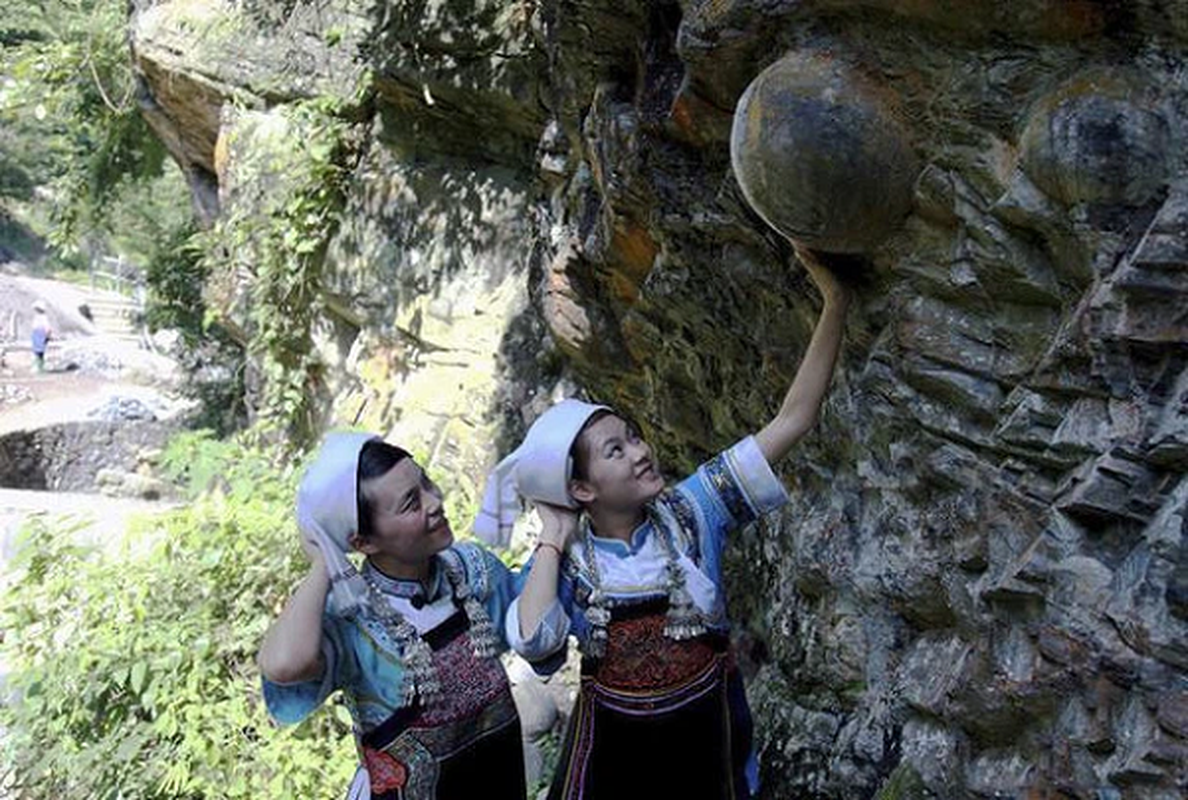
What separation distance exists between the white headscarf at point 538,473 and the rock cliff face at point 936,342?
0.67 m

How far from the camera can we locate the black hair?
2.25 m

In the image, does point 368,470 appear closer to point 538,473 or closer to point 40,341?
point 538,473

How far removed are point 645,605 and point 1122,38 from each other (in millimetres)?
1421

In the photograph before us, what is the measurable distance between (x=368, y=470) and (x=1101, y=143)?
4.96 feet

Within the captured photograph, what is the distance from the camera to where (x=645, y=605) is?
236cm

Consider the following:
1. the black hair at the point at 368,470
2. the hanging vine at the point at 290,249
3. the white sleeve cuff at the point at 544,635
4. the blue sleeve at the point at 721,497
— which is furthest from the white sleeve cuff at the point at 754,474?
the hanging vine at the point at 290,249

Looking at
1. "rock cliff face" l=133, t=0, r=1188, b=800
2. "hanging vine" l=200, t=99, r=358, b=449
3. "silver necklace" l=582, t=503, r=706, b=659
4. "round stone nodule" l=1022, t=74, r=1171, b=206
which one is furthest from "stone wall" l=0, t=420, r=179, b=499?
"round stone nodule" l=1022, t=74, r=1171, b=206

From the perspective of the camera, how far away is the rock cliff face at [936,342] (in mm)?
2037

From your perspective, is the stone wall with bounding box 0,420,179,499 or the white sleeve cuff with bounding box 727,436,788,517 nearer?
the white sleeve cuff with bounding box 727,436,788,517

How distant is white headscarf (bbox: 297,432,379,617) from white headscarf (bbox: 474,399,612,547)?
29 centimetres

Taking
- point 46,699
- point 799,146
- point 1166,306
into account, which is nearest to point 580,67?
point 799,146

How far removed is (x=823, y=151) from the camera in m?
2.36

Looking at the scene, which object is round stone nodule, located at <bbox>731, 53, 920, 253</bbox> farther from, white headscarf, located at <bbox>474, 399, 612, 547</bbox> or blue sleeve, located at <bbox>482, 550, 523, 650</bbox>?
blue sleeve, located at <bbox>482, 550, 523, 650</bbox>

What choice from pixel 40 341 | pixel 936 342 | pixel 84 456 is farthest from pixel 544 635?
pixel 40 341
